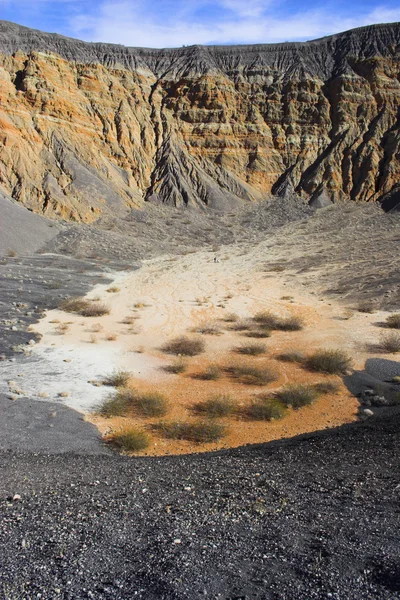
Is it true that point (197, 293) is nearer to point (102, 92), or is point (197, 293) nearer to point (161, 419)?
point (161, 419)

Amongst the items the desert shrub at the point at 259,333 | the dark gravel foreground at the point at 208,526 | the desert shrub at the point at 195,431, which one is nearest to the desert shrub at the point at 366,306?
the desert shrub at the point at 259,333

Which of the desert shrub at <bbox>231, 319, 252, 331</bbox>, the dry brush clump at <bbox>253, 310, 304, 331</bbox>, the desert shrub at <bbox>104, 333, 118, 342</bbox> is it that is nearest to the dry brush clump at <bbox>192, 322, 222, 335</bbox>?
the desert shrub at <bbox>231, 319, 252, 331</bbox>

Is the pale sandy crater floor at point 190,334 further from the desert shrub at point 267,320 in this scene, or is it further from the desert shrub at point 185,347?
the desert shrub at point 267,320

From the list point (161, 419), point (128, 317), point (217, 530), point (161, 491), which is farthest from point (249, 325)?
point (217, 530)

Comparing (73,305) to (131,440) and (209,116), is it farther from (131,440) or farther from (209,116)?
(209,116)

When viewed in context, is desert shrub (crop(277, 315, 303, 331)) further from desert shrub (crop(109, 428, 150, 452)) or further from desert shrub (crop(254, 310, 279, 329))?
desert shrub (crop(109, 428, 150, 452))

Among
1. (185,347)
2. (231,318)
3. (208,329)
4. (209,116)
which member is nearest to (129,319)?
(208,329)
